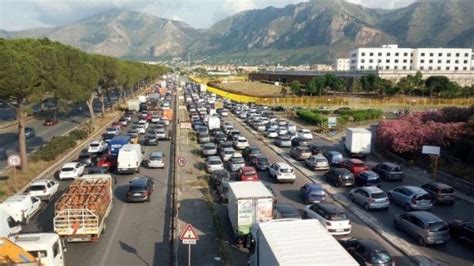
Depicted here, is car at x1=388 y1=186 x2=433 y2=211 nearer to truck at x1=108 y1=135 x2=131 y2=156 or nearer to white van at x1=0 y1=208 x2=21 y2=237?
white van at x1=0 y1=208 x2=21 y2=237

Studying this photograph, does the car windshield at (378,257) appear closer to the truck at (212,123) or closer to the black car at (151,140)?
the black car at (151,140)

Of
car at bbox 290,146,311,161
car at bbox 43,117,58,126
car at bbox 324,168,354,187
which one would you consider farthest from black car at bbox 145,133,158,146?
car at bbox 43,117,58,126

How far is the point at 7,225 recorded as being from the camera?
21.0 meters

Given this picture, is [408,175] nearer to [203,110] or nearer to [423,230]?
[423,230]

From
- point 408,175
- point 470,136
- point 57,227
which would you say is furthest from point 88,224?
point 470,136

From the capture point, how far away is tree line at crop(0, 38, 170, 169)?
31.6 m

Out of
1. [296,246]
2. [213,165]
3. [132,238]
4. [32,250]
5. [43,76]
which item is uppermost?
[43,76]

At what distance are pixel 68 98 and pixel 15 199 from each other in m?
25.8

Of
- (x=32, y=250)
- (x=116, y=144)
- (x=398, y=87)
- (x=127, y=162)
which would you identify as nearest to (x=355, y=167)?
(x=127, y=162)

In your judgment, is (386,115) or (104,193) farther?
(386,115)

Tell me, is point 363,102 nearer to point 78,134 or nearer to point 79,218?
point 78,134

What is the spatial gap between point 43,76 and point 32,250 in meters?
30.8

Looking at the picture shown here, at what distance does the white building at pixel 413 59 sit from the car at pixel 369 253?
14477 cm

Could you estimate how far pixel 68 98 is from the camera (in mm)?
47906
